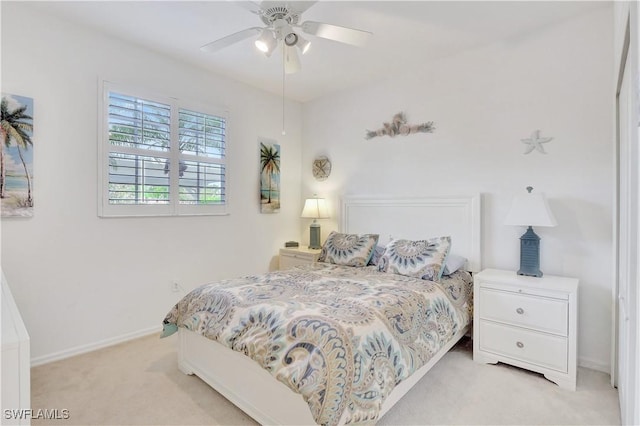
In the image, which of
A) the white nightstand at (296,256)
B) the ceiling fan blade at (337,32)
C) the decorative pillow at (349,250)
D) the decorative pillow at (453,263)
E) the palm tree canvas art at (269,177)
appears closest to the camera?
the ceiling fan blade at (337,32)

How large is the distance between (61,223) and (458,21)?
350 centimetres

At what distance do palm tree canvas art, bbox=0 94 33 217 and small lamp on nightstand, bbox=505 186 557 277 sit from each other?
3629 millimetres

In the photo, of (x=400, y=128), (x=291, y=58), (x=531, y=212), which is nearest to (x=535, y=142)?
(x=531, y=212)

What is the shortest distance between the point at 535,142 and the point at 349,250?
1856 mm

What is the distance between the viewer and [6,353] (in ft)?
2.63

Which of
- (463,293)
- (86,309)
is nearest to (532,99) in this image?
(463,293)

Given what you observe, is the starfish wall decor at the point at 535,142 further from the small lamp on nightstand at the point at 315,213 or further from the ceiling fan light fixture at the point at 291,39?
the small lamp on nightstand at the point at 315,213

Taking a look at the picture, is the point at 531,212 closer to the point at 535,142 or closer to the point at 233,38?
the point at 535,142

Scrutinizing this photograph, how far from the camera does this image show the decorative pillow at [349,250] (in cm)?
320

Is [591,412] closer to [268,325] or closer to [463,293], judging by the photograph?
[463,293]

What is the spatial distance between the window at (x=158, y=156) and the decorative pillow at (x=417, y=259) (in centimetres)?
190

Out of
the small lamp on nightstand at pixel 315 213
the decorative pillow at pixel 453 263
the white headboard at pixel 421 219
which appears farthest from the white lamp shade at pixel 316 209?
the decorative pillow at pixel 453 263

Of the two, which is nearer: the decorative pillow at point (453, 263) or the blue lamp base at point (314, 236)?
the decorative pillow at point (453, 263)

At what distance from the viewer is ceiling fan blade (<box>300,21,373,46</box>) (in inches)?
77.2
